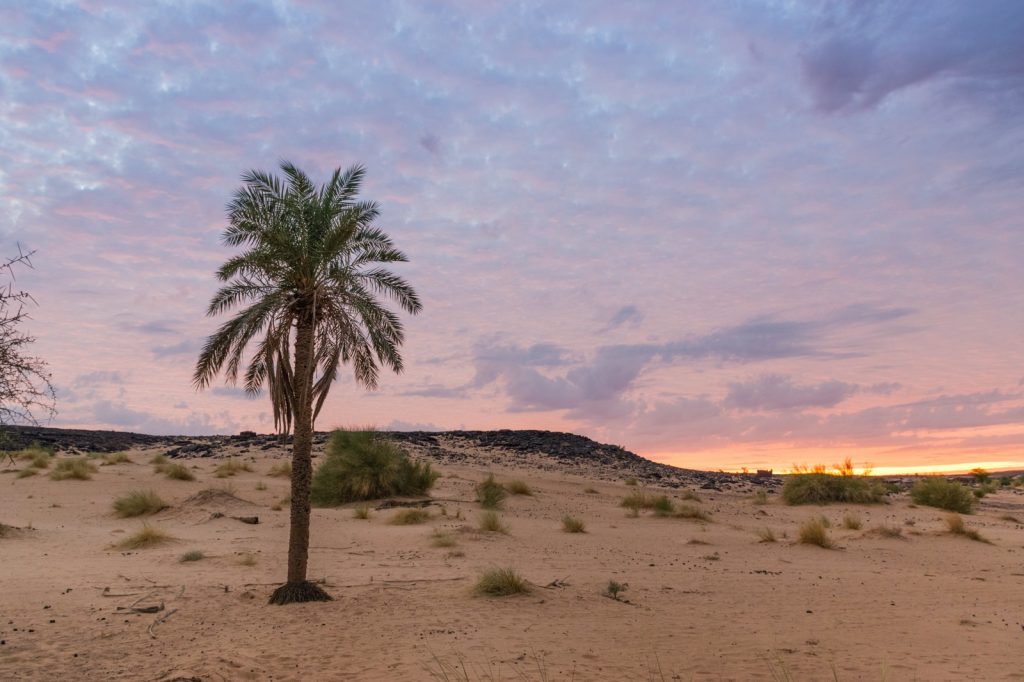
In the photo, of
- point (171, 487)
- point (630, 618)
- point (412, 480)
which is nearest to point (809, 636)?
point (630, 618)

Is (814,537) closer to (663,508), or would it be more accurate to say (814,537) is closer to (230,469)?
(663,508)

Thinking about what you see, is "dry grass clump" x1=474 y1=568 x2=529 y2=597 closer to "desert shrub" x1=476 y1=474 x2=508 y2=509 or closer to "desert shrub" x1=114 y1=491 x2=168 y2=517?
"desert shrub" x1=476 y1=474 x2=508 y2=509

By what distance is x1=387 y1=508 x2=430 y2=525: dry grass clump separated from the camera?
2392 cm

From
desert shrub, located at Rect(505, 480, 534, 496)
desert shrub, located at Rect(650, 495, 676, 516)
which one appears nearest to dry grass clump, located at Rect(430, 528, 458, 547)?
desert shrub, located at Rect(650, 495, 676, 516)

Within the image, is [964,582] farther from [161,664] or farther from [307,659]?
[161,664]

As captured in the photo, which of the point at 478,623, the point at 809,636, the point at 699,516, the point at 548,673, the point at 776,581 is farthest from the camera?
the point at 699,516

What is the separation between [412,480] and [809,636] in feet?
70.0

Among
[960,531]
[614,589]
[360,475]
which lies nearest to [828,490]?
[960,531]

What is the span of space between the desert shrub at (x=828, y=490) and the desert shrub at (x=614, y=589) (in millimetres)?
22941

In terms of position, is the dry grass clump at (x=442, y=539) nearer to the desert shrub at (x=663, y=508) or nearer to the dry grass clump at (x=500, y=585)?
the dry grass clump at (x=500, y=585)

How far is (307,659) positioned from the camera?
10844mm

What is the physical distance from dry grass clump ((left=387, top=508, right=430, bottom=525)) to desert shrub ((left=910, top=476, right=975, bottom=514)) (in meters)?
24.0

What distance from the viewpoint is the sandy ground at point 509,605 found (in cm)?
1041

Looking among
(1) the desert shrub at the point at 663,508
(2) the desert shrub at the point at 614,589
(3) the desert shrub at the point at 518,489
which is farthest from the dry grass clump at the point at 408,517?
(2) the desert shrub at the point at 614,589
